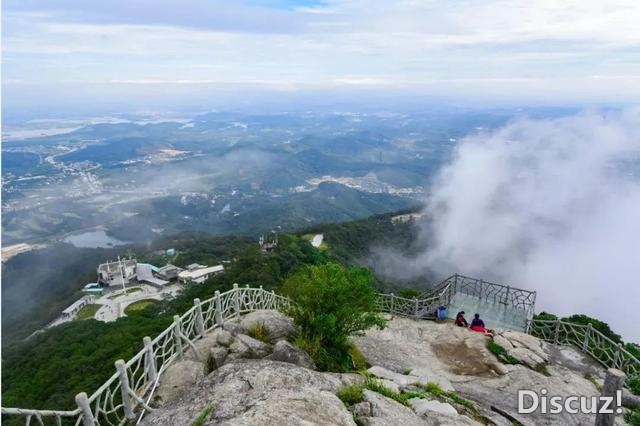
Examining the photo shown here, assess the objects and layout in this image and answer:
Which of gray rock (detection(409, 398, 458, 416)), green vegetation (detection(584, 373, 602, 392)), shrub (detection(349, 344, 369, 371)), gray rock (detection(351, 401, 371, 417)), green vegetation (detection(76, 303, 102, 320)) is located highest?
gray rock (detection(351, 401, 371, 417))

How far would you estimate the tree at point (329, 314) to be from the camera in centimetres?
978

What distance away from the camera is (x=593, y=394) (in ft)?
39.0

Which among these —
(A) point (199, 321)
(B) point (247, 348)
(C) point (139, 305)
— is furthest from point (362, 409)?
(C) point (139, 305)

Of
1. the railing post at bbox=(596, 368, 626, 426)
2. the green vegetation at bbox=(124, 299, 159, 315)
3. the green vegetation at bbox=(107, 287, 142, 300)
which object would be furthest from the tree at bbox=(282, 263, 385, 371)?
the green vegetation at bbox=(107, 287, 142, 300)

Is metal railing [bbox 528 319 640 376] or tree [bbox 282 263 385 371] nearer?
tree [bbox 282 263 385 371]

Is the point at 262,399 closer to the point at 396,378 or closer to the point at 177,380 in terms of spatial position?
the point at 177,380

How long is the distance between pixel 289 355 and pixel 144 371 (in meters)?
2.72

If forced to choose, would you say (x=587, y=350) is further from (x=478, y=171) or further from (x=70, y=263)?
(x=478, y=171)

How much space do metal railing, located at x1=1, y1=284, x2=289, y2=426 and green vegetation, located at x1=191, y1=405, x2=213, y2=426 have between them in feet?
5.04

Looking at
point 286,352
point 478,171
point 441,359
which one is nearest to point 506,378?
point 441,359

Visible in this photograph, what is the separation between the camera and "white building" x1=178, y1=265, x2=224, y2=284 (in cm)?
6326

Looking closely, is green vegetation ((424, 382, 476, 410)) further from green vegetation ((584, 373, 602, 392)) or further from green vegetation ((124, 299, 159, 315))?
green vegetation ((124, 299, 159, 315))

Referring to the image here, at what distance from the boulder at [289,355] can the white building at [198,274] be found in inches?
2152

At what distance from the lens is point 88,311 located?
55.0 meters
